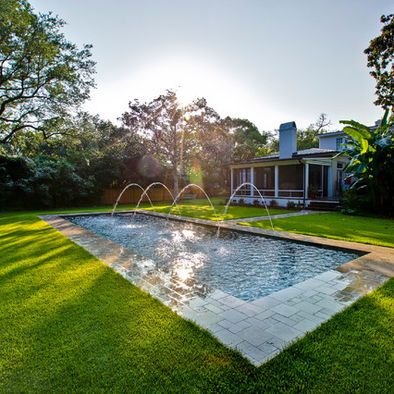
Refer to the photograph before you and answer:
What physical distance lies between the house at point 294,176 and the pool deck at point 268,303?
1079 cm

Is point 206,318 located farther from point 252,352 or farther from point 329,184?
point 329,184

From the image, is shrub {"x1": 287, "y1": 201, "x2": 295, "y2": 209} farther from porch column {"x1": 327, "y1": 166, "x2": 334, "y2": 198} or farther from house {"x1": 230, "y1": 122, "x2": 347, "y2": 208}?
porch column {"x1": 327, "y1": 166, "x2": 334, "y2": 198}

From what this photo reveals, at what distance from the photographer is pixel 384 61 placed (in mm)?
12281

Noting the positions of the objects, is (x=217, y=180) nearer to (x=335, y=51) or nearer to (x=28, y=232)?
(x=335, y=51)

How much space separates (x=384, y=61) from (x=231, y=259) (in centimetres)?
1289

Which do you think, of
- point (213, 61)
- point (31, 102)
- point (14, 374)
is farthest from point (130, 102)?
point (14, 374)

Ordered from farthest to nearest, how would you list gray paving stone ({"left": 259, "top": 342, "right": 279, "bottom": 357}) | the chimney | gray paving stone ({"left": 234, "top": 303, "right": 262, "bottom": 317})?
the chimney → gray paving stone ({"left": 234, "top": 303, "right": 262, "bottom": 317}) → gray paving stone ({"left": 259, "top": 342, "right": 279, "bottom": 357})

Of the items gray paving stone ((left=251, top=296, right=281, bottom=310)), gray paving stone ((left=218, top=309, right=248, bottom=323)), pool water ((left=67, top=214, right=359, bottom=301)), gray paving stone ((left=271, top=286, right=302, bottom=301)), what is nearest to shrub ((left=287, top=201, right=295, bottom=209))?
pool water ((left=67, top=214, right=359, bottom=301))

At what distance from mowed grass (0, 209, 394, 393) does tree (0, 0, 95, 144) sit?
12.3m

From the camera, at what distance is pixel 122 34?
1095 centimetres

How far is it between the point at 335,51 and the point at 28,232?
1446 cm

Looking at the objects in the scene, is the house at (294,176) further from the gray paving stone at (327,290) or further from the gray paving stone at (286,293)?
the gray paving stone at (286,293)

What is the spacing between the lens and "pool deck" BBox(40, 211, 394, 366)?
281 centimetres

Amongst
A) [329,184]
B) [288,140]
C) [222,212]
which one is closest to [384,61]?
[288,140]
